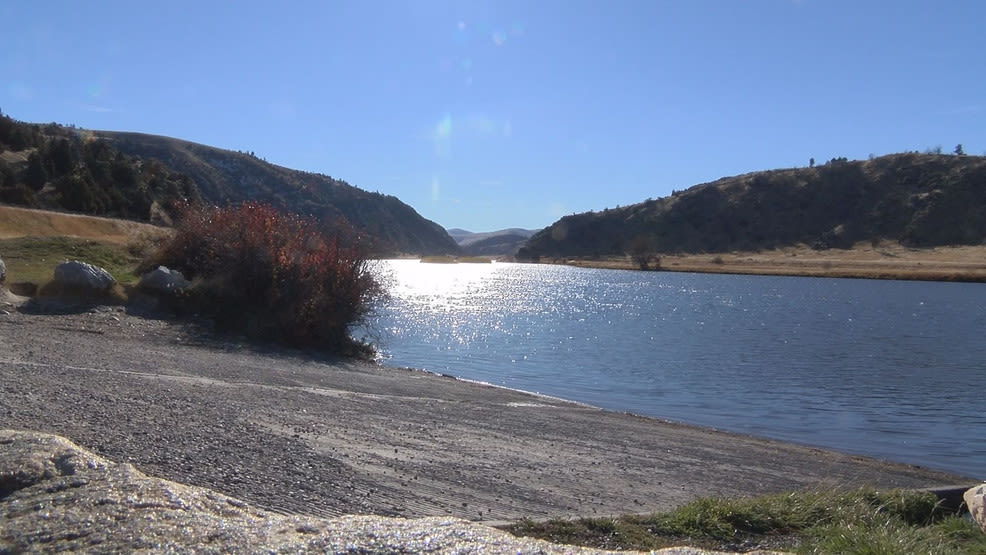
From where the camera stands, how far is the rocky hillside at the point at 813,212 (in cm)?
11881

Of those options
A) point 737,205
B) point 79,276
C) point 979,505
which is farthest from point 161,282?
point 737,205

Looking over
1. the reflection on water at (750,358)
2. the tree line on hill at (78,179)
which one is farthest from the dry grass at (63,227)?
the reflection on water at (750,358)

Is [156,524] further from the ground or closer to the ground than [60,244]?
closer to the ground

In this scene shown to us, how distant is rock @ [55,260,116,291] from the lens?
22.8 metres

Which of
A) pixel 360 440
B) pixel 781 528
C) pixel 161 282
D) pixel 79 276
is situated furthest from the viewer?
pixel 161 282

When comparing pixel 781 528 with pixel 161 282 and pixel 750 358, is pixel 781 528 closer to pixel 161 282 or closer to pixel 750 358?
pixel 161 282

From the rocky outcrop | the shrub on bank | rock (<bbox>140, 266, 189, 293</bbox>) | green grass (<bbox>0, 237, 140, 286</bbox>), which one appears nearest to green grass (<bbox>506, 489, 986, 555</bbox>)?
the rocky outcrop

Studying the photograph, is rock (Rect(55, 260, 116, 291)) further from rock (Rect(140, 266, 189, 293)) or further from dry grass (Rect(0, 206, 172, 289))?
rock (Rect(140, 266, 189, 293))

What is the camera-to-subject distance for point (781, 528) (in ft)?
27.4

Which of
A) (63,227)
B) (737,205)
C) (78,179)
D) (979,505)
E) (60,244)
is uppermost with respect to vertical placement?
(737,205)

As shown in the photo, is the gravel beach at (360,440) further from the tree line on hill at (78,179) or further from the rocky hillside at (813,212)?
the rocky hillside at (813,212)

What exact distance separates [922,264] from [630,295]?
1800 inches

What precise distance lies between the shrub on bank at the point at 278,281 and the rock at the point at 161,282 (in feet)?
1.27

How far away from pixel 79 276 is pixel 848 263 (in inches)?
3987
